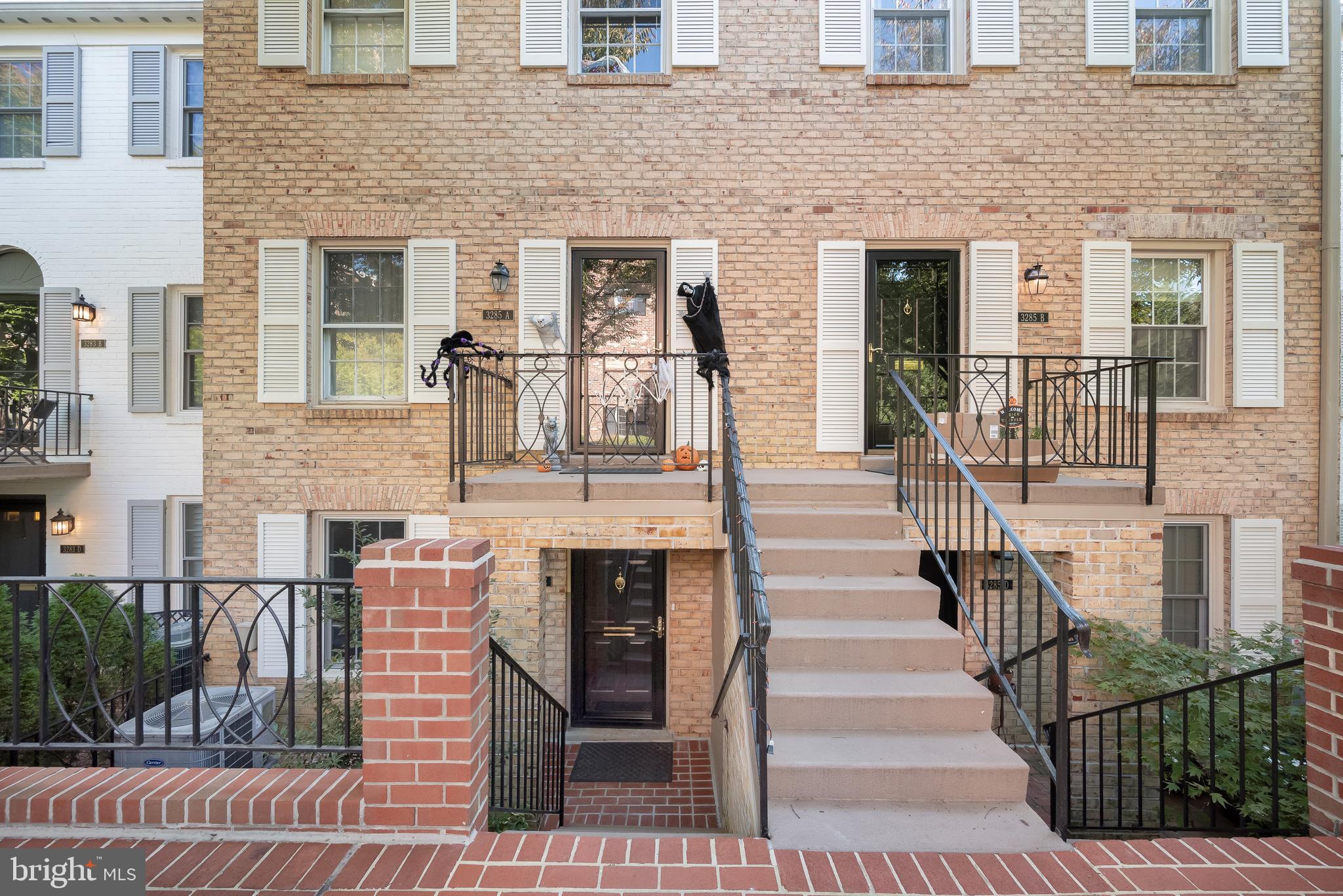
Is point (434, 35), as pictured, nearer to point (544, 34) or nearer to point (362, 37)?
point (362, 37)

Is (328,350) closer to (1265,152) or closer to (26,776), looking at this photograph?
(26,776)

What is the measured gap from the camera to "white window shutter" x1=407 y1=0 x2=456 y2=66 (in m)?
6.07

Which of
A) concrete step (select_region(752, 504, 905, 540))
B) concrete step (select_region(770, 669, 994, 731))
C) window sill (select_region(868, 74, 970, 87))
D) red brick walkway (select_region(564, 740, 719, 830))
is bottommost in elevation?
red brick walkway (select_region(564, 740, 719, 830))

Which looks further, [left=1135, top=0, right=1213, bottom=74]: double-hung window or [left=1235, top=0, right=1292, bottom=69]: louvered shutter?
[left=1135, top=0, right=1213, bottom=74]: double-hung window

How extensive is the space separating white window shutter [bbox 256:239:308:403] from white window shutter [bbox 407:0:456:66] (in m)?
2.21

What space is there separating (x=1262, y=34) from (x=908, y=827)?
823 centimetres

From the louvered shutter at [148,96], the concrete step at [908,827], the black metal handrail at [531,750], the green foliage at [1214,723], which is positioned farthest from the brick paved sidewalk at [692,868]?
the louvered shutter at [148,96]

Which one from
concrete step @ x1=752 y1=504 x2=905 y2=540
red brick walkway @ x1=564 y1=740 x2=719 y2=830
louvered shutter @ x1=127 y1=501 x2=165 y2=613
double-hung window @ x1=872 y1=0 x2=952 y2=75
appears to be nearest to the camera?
concrete step @ x1=752 y1=504 x2=905 y2=540

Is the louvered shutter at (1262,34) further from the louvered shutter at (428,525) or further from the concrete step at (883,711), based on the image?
the louvered shutter at (428,525)

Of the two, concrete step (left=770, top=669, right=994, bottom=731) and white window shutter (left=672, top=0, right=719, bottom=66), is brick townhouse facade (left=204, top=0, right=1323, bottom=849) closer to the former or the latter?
white window shutter (left=672, top=0, right=719, bottom=66)

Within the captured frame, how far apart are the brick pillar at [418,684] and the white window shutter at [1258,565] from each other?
7.27 metres

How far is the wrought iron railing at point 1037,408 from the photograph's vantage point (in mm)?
4719

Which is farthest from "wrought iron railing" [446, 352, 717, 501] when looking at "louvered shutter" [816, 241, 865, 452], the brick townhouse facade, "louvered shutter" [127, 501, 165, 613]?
"louvered shutter" [127, 501, 165, 613]

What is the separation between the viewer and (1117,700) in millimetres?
4906
